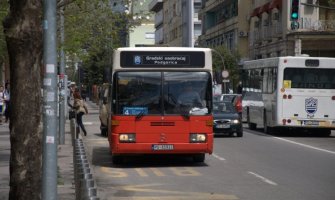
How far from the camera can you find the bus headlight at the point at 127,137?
16.8 metres

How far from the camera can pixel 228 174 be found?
15.9 meters

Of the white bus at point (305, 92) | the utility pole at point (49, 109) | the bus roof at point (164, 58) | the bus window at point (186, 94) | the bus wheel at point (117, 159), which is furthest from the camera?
the white bus at point (305, 92)

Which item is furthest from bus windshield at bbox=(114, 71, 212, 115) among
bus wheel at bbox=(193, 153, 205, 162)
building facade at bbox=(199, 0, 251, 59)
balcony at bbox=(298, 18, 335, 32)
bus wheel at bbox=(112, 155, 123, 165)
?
building facade at bbox=(199, 0, 251, 59)

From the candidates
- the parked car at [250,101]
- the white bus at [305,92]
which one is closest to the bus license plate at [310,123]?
the white bus at [305,92]

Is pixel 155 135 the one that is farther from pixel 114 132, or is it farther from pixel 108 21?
pixel 108 21

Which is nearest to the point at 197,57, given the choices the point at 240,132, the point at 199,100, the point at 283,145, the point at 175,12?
the point at 199,100

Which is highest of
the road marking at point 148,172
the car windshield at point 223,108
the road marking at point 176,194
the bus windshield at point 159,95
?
the bus windshield at point 159,95

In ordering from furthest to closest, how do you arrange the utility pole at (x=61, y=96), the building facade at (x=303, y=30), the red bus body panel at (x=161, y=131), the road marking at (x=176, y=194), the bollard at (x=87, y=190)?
the building facade at (x=303, y=30) < the utility pole at (x=61, y=96) < the red bus body panel at (x=161, y=131) < the road marking at (x=176, y=194) < the bollard at (x=87, y=190)

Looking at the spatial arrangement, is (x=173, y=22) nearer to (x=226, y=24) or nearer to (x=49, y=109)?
(x=226, y=24)

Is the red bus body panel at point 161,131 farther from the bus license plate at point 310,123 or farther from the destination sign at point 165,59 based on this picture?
the bus license plate at point 310,123

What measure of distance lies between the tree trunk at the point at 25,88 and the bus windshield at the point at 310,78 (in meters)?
20.2

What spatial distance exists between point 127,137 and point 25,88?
802 cm

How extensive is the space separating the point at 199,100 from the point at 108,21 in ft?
15.5

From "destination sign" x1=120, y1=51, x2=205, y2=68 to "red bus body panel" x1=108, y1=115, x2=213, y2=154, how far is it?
125 centimetres
